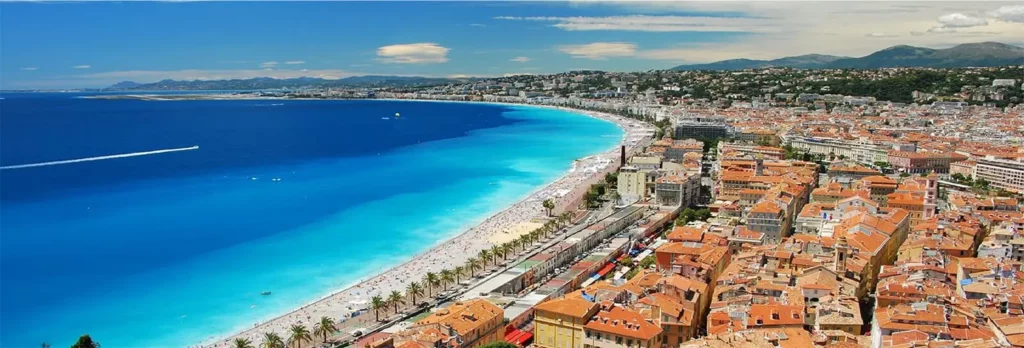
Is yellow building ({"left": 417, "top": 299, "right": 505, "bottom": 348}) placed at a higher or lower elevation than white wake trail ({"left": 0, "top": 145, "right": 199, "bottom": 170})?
higher

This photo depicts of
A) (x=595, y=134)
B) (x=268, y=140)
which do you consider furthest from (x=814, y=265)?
(x=268, y=140)

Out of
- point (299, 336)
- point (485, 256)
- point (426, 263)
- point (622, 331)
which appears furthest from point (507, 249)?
point (622, 331)

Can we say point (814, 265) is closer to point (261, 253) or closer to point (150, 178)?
point (261, 253)

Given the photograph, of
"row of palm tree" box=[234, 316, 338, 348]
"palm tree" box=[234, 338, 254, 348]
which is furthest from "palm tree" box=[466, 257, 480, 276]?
"palm tree" box=[234, 338, 254, 348]

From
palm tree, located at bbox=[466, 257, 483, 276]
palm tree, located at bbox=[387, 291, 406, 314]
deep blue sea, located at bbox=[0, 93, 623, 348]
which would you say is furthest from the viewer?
palm tree, located at bbox=[466, 257, 483, 276]

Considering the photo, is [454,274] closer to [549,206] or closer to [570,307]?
[570,307]

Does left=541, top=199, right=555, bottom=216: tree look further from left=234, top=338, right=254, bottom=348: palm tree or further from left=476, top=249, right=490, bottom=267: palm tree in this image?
left=234, top=338, right=254, bottom=348: palm tree
